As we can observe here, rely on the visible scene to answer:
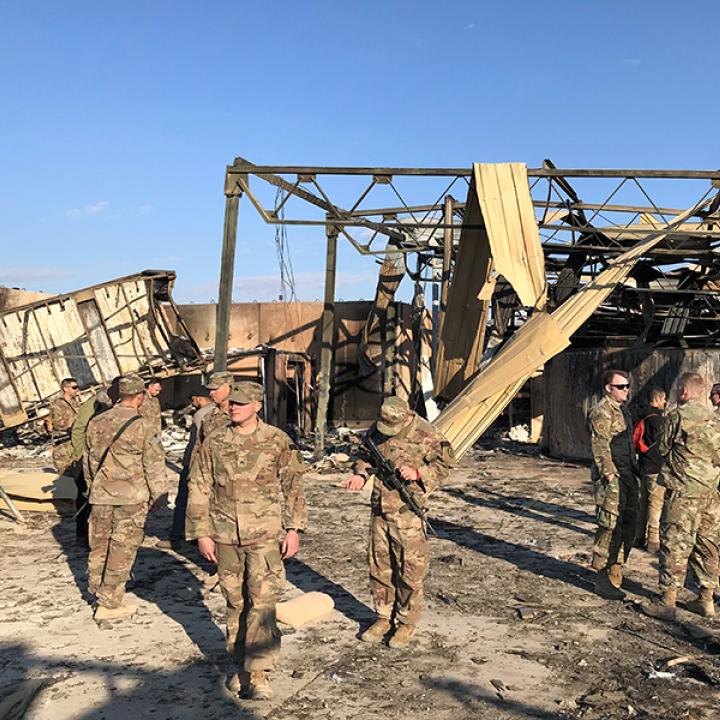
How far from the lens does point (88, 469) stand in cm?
582

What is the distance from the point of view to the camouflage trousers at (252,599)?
4.21m

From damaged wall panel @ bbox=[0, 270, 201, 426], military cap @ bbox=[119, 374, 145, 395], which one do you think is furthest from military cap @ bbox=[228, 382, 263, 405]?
damaged wall panel @ bbox=[0, 270, 201, 426]

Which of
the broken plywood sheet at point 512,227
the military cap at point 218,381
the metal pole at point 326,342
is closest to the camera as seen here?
the military cap at point 218,381

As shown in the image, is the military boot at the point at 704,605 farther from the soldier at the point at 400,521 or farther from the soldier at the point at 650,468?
the soldier at the point at 400,521

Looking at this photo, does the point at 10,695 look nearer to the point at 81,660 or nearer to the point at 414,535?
the point at 81,660

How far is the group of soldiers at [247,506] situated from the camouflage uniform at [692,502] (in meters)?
1.96

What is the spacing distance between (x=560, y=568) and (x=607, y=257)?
7422 mm

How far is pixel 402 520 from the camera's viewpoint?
4992 millimetres

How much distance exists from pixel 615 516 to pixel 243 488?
11.0 feet

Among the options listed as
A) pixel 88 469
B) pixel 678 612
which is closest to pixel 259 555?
pixel 88 469

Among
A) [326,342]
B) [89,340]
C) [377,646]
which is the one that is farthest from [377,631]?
[89,340]

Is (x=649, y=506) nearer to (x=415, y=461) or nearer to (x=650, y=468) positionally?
(x=650, y=468)

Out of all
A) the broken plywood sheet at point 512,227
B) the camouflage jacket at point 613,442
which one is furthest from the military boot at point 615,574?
the broken plywood sheet at point 512,227

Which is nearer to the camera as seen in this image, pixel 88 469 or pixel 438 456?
pixel 438 456
